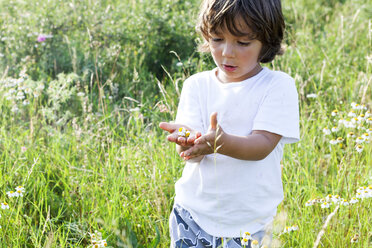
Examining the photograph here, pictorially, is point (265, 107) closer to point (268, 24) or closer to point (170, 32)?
point (268, 24)

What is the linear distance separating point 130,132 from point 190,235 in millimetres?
1235

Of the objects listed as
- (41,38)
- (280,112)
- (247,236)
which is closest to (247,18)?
(280,112)

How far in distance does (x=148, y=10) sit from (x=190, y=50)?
579mm

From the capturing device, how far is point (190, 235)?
75.9 inches

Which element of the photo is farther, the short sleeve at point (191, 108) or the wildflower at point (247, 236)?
the short sleeve at point (191, 108)

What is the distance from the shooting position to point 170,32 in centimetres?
441

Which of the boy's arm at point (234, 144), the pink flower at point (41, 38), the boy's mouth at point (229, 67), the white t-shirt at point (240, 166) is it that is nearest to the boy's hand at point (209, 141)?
the boy's arm at point (234, 144)

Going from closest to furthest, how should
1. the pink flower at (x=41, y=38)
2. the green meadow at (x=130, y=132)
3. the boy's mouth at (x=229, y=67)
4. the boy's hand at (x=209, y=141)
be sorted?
the boy's hand at (x=209, y=141)
the boy's mouth at (x=229, y=67)
the green meadow at (x=130, y=132)
the pink flower at (x=41, y=38)

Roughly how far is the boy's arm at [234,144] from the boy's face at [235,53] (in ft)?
0.85

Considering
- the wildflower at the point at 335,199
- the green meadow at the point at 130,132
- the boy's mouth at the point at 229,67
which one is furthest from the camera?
the green meadow at the point at 130,132

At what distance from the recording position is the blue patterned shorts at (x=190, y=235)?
1.86 metres

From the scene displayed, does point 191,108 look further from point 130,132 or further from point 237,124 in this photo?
point 130,132

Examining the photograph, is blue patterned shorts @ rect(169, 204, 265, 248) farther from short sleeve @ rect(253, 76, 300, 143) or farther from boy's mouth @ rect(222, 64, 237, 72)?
boy's mouth @ rect(222, 64, 237, 72)

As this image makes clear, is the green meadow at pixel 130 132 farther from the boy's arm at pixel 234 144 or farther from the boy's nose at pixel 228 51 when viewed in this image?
the boy's nose at pixel 228 51
